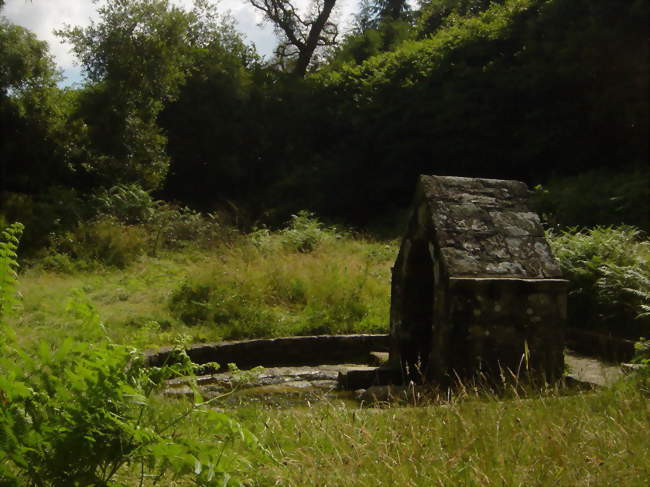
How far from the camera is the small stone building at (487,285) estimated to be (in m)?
5.13

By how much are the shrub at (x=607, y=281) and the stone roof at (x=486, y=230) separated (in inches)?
72.9

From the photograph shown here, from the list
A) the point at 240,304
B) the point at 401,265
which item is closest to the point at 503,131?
the point at 240,304

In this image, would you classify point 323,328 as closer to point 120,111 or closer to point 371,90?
point 120,111

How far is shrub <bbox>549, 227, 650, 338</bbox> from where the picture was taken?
7.53 metres

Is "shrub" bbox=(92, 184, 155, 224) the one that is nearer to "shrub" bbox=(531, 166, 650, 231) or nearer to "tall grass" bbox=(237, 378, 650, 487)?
"shrub" bbox=(531, 166, 650, 231)

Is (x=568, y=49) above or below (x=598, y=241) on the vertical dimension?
above

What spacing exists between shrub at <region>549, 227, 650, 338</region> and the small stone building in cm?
191

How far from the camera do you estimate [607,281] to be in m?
7.84

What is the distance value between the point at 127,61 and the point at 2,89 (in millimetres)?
3369

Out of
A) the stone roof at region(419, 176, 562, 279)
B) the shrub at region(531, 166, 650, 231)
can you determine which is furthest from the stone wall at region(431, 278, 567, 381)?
the shrub at region(531, 166, 650, 231)

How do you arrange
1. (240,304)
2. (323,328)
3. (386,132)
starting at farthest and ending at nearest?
(386,132) < (240,304) < (323,328)

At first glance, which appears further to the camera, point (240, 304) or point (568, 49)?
point (568, 49)

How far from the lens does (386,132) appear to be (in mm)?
21516

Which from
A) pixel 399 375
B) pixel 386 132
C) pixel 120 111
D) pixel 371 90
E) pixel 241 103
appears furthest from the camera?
pixel 241 103
